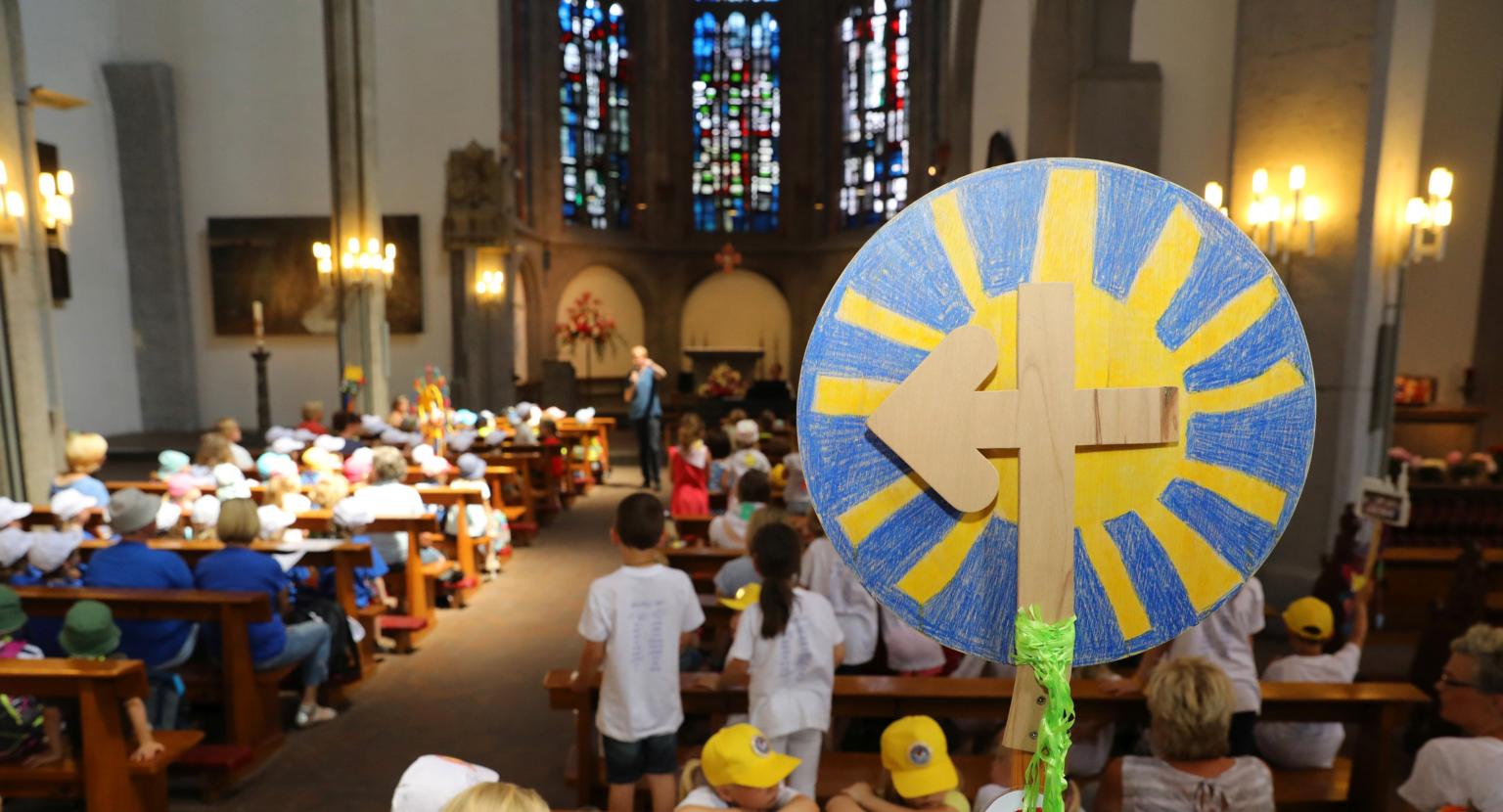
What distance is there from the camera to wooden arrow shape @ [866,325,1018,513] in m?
0.84

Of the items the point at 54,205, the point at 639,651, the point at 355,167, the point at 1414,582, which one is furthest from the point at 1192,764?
the point at 355,167

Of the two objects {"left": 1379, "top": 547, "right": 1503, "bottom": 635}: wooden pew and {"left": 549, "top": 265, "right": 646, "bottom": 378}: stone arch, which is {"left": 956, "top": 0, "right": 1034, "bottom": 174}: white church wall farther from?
{"left": 549, "top": 265, "right": 646, "bottom": 378}: stone arch

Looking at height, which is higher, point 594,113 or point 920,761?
point 594,113

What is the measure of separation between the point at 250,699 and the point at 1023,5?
8.36 m

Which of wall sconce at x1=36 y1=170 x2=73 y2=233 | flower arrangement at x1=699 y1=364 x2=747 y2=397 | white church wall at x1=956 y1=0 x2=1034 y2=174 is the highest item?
white church wall at x1=956 y1=0 x2=1034 y2=174

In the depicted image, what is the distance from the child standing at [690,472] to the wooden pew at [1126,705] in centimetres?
361

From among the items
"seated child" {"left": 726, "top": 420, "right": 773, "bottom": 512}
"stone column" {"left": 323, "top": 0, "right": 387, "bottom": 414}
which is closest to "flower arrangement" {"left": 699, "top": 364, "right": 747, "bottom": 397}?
"stone column" {"left": 323, "top": 0, "right": 387, "bottom": 414}

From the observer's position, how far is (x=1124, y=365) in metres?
0.88

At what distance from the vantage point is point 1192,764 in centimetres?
212

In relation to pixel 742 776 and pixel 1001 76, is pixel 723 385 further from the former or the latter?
pixel 742 776

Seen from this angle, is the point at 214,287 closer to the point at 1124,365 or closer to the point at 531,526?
the point at 531,526

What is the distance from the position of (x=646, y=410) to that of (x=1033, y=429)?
940 cm

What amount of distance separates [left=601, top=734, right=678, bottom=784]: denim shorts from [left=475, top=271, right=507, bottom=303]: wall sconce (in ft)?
38.0

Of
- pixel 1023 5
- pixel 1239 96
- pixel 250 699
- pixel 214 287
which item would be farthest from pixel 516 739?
pixel 214 287
